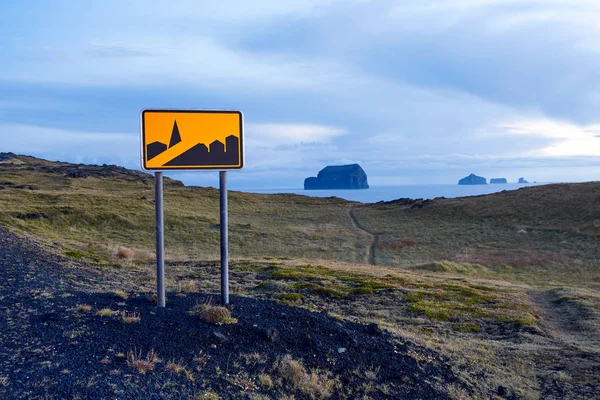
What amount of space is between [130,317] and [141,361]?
2026mm

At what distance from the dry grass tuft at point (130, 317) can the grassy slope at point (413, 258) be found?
505 centimetres

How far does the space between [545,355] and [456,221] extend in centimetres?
5116

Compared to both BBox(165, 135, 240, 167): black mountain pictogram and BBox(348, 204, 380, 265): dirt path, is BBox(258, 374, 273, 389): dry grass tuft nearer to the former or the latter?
Result: BBox(165, 135, 240, 167): black mountain pictogram

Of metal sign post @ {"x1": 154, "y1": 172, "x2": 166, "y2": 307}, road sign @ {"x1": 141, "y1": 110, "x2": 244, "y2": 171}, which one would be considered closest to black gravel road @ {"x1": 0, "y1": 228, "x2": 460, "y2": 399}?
metal sign post @ {"x1": 154, "y1": 172, "x2": 166, "y2": 307}

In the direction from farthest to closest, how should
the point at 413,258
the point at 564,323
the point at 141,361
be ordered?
the point at 413,258, the point at 564,323, the point at 141,361

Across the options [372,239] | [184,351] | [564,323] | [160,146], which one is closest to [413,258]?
[372,239]

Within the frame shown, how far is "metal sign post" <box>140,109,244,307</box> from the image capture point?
9195 millimetres

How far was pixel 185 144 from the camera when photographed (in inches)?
372

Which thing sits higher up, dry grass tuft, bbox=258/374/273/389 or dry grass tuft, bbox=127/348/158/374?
dry grass tuft, bbox=127/348/158/374

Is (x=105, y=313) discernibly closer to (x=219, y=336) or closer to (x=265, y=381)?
(x=219, y=336)

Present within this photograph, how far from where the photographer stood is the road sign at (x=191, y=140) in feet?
30.1

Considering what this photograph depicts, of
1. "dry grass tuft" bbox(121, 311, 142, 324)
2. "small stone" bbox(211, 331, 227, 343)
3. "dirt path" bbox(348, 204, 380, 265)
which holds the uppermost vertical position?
"dry grass tuft" bbox(121, 311, 142, 324)

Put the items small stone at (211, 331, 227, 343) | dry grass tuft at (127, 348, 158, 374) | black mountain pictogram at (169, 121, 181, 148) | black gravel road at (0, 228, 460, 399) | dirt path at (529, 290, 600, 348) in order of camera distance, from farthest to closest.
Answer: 1. dirt path at (529, 290, 600, 348)
2. black mountain pictogram at (169, 121, 181, 148)
3. small stone at (211, 331, 227, 343)
4. dry grass tuft at (127, 348, 158, 374)
5. black gravel road at (0, 228, 460, 399)

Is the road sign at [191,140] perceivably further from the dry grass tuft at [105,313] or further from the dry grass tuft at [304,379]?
the dry grass tuft at [304,379]
